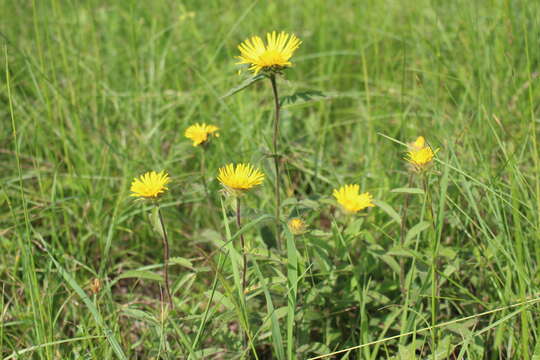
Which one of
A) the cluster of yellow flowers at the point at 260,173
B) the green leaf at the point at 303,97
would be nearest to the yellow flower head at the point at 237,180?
the cluster of yellow flowers at the point at 260,173

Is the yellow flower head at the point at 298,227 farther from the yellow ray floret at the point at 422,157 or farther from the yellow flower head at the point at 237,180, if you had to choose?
the yellow ray floret at the point at 422,157

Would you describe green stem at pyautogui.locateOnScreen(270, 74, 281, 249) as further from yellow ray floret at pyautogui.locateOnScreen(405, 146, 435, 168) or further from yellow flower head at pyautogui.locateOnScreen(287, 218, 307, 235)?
yellow ray floret at pyautogui.locateOnScreen(405, 146, 435, 168)

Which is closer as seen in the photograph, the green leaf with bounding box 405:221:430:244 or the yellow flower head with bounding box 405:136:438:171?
the yellow flower head with bounding box 405:136:438:171

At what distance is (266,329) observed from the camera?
1.42 m

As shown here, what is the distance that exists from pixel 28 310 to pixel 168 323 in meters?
0.42

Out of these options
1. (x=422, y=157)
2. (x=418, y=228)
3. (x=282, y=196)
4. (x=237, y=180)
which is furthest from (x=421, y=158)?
(x=282, y=196)

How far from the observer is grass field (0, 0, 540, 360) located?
1.35 meters

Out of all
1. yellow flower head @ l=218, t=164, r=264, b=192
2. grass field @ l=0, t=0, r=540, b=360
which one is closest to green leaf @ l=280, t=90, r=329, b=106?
grass field @ l=0, t=0, r=540, b=360

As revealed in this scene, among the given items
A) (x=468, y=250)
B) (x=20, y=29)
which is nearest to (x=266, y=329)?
(x=468, y=250)

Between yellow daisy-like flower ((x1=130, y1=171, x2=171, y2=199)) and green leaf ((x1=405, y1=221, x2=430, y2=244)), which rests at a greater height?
yellow daisy-like flower ((x1=130, y1=171, x2=171, y2=199))

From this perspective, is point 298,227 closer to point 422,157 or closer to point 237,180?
point 237,180

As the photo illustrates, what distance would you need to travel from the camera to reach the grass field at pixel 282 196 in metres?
1.35

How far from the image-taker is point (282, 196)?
190cm

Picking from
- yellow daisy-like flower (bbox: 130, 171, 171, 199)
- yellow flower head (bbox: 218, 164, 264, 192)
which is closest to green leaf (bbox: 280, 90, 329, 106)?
yellow flower head (bbox: 218, 164, 264, 192)
